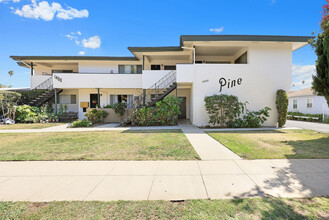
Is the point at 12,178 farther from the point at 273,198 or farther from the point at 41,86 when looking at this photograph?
the point at 41,86

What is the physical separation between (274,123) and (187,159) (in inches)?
401

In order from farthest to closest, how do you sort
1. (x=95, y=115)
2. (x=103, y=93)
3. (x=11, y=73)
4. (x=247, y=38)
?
(x=11, y=73) < (x=103, y=93) < (x=95, y=115) < (x=247, y=38)

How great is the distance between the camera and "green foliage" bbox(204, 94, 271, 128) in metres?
10.0

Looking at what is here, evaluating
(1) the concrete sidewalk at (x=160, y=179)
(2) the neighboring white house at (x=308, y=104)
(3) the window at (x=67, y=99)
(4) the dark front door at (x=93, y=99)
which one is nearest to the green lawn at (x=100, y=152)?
(1) the concrete sidewalk at (x=160, y=179)

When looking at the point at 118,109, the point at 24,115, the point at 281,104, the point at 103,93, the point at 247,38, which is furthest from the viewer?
the point at 103,93

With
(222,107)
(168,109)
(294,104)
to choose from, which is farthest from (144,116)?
(294,104)

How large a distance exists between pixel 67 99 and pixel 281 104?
20.4m

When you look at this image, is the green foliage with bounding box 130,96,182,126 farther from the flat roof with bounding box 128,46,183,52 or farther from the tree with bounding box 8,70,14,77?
the tree with bounding box 8,70,14,77

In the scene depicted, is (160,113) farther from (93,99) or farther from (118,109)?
(93,99)

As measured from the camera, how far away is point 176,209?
7.30 feet

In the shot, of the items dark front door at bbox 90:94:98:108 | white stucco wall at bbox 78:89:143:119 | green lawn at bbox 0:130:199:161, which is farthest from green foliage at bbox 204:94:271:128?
dark front door at bbox 90:94:98:108

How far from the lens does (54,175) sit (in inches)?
133

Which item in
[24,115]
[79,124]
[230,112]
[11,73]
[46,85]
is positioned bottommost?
[79,124]

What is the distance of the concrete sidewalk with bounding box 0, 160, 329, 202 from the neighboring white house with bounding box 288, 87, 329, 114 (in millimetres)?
17446
